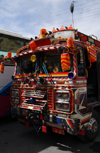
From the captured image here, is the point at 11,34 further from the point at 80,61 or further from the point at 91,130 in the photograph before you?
the point at 91,130

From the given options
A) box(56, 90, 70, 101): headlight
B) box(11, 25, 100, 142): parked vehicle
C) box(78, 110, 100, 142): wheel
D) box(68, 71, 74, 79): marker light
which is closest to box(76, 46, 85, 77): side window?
box(11, 25, 100, 142): parked vehicle

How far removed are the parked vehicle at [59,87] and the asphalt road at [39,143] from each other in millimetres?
333

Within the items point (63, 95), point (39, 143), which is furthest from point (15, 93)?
point (63, 95)

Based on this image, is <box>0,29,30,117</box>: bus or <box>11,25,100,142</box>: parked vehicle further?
<box>0,29,30,117</box>: bus

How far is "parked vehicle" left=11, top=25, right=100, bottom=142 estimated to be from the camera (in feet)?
12.0

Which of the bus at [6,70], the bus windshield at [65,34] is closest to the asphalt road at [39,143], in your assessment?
the bus at [6,70]

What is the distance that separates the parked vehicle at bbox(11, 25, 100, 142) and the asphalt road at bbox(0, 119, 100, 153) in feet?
1.09

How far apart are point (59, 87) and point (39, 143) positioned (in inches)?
75.8

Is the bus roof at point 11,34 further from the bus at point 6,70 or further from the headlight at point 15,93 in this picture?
the headlight at point 15,93

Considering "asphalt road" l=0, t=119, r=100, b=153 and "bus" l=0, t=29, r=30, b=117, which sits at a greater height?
"bus" l=0, t=29, r=30, b=117

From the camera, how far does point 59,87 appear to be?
388cm

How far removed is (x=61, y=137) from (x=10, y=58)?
326 centimetres

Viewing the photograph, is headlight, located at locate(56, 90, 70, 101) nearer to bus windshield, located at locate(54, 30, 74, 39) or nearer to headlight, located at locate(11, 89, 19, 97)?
headlight, located at locate(11, 89, 19, 97)

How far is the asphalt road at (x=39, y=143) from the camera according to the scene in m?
4.04
